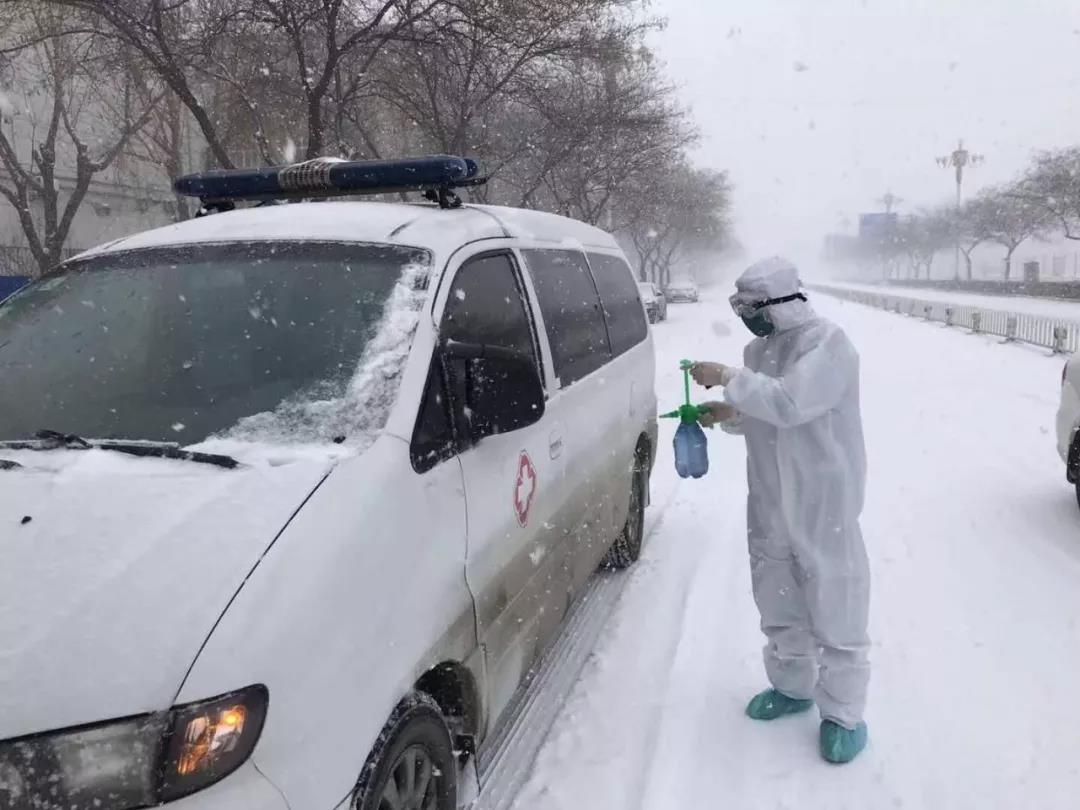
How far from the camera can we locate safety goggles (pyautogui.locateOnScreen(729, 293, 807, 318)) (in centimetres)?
315

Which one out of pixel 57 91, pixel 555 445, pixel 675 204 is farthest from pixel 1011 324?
pixel 57 91

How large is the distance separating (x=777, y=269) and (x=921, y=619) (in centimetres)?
233

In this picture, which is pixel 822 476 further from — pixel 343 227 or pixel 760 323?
pixel 343 227

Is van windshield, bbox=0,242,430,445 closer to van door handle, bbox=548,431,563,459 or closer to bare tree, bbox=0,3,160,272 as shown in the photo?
van door handle, bbox=548,431,563,459

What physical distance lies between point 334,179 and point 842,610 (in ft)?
8.54

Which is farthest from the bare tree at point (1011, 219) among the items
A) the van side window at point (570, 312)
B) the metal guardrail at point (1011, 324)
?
the van side window at point (570, 312)

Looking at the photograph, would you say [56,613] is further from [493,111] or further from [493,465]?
[493,111]

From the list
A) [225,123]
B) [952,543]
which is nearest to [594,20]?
[225,123]

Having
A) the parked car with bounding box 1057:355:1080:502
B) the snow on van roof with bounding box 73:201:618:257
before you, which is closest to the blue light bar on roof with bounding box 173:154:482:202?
the snow on van roof with bounding box 73:201:618:257

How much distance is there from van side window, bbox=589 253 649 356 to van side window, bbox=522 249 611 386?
0.20m

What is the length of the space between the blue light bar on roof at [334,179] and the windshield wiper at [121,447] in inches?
58.8

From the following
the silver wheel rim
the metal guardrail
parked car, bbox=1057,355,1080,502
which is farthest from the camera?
the metal guardrail

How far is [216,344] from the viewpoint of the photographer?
2.65 meters

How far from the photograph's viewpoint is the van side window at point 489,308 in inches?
108
